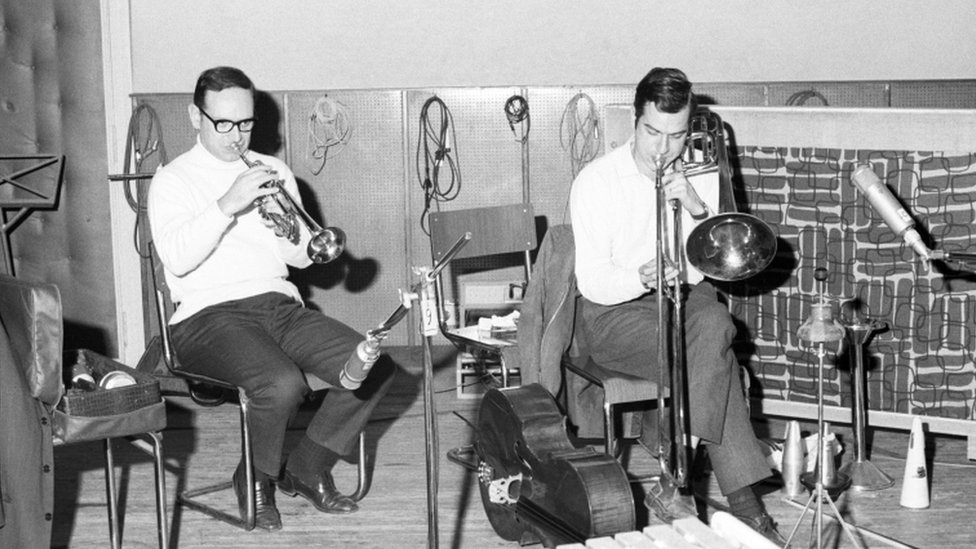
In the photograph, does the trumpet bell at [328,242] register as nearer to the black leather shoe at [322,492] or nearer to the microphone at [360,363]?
the microphone at [360,363]

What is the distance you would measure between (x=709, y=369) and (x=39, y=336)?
1.96 m

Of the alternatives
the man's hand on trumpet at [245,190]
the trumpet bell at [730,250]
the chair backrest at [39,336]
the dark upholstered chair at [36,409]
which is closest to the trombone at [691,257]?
the trumpet bell at [730,250]

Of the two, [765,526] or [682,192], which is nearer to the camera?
[682,192]

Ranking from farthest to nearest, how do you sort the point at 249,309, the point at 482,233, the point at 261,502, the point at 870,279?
the point at 482,233 → the point at 870,279 → the point at 249,309 → the point at 261,502

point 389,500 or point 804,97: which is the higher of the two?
point 804,97

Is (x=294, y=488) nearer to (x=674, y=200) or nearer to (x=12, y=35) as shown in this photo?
(x=674, y=200)

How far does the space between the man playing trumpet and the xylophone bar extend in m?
1.57

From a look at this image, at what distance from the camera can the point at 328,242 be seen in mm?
4242

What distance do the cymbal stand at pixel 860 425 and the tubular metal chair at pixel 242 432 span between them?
5.67ft

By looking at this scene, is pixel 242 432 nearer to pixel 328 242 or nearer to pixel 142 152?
pixel 328 242

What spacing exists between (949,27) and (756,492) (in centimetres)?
328

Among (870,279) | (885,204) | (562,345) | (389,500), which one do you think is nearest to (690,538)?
(885,204)

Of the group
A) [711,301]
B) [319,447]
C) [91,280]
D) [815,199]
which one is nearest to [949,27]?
[815,199]

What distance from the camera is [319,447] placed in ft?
13.8
